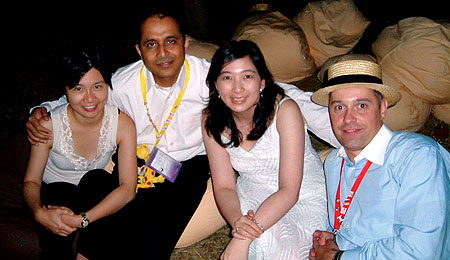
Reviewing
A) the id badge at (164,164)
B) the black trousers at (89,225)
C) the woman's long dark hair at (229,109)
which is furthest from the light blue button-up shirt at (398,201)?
the black trousers at (89,225)

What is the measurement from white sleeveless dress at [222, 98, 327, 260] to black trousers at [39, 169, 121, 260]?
2.73ft

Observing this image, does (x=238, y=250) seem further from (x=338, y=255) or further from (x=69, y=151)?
(x=69, y=151)

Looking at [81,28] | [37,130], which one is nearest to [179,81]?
[37,130]

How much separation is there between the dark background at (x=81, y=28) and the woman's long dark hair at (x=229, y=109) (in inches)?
110

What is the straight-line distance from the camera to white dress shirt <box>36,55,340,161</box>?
2613 mm

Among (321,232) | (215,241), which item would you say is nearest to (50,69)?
(215,241)

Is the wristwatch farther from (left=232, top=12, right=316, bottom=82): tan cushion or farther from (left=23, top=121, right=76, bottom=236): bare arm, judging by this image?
(left=232, top=12, right=316, bottom=82): tan cushion

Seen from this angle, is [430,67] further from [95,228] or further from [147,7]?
[95,228]

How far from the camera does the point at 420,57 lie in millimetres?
3344

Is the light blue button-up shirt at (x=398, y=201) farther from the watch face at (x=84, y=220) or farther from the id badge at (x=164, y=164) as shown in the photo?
the watch face at (x=84, y=220)

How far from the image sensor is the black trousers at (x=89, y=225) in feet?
6.91

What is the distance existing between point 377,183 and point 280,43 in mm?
2668

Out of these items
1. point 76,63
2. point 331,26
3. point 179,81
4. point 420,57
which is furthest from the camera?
point 331,26

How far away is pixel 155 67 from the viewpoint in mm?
2477
